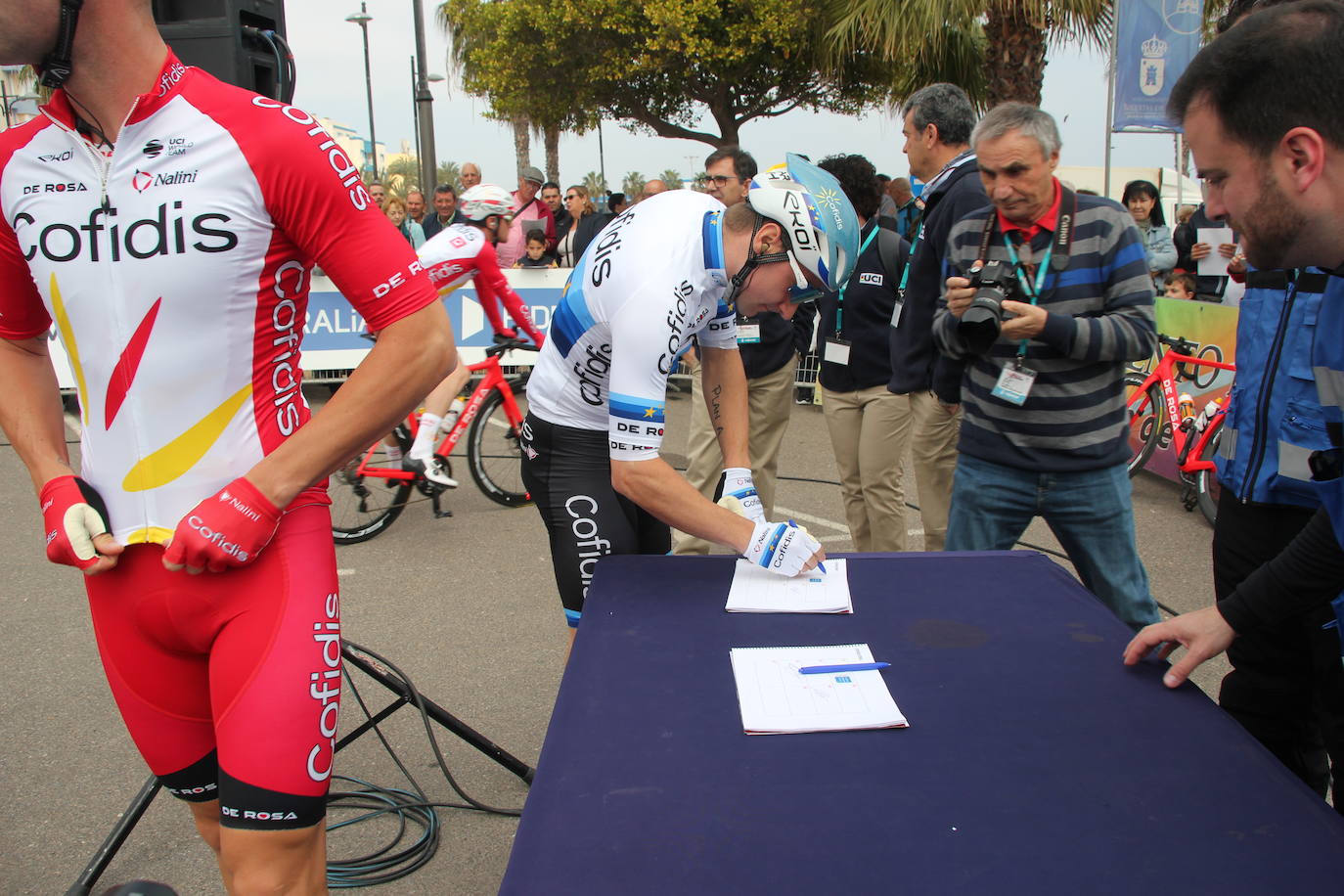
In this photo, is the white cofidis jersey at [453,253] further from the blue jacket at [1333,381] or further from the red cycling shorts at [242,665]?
the blue jacket at [1333,381]

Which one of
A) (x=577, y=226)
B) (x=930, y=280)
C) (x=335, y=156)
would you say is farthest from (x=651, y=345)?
(x=577, y=226)

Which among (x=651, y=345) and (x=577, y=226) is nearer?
(x=651, y=345)

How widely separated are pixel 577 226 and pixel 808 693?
31.8 ft

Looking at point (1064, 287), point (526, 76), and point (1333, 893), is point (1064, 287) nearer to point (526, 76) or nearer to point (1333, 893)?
point (1333, 893)

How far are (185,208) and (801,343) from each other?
3.67 m

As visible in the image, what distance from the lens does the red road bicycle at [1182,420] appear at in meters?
5.43

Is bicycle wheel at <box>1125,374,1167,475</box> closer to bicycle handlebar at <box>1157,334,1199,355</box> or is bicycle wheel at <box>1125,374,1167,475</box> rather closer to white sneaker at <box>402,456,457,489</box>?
bicycle handlebar at <box>1157,334,1199,355</box>

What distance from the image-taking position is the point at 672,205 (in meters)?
2.29

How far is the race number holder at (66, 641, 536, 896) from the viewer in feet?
7.86

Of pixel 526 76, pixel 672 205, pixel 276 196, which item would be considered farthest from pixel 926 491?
pixel 526 76

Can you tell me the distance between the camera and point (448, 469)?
5691 mm

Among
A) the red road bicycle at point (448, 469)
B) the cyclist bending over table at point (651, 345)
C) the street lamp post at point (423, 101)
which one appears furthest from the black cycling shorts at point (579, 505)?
the street lamp post at point (423, 101)

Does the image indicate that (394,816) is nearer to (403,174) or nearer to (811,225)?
(811,225)

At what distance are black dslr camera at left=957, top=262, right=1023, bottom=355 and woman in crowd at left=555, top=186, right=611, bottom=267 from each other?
7768 millimetres
